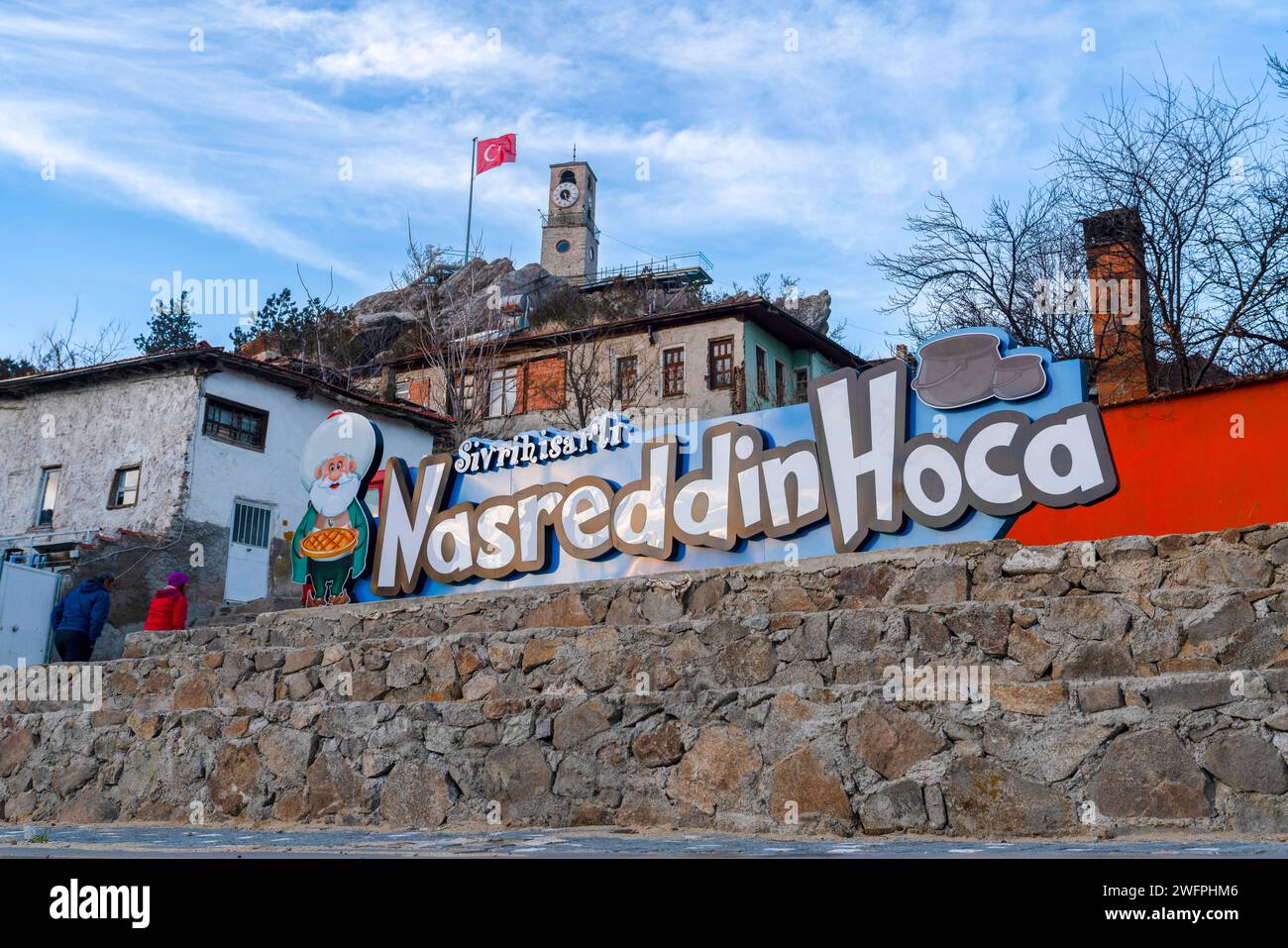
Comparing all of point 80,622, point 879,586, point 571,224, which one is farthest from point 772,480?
point 571,224

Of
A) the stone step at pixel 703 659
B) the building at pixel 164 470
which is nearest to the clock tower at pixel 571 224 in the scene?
the building at pixel 164 470

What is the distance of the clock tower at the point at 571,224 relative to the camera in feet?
258

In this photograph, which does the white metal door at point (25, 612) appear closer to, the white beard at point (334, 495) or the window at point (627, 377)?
the white beard at point (334, 495)

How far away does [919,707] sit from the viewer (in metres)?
7.64

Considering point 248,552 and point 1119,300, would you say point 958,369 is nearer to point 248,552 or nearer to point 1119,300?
point 1119,300

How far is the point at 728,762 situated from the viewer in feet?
26.8

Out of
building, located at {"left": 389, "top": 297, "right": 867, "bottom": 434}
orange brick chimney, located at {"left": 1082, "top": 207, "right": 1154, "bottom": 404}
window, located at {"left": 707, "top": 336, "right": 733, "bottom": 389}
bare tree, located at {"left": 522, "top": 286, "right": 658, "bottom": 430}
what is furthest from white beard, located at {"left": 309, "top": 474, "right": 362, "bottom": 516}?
window, located at {"left": 707, "top": 336, "right": 733, "bottom": 389}

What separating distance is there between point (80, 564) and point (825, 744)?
1646 centimetres

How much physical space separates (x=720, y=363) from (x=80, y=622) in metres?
20.6

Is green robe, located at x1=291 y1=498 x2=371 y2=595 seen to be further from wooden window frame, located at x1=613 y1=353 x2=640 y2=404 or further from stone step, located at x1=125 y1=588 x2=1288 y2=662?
wooden window frame, located at x1=613 y1=353 x2=640 y2=404

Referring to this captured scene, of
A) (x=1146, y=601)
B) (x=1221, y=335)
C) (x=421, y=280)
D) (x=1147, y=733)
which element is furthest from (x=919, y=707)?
(x=421, y=280)

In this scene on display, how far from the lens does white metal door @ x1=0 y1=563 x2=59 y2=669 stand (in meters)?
17.8

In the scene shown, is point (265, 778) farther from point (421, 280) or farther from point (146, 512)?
point (421, 280)

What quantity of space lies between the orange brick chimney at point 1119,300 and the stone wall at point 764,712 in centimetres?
886
